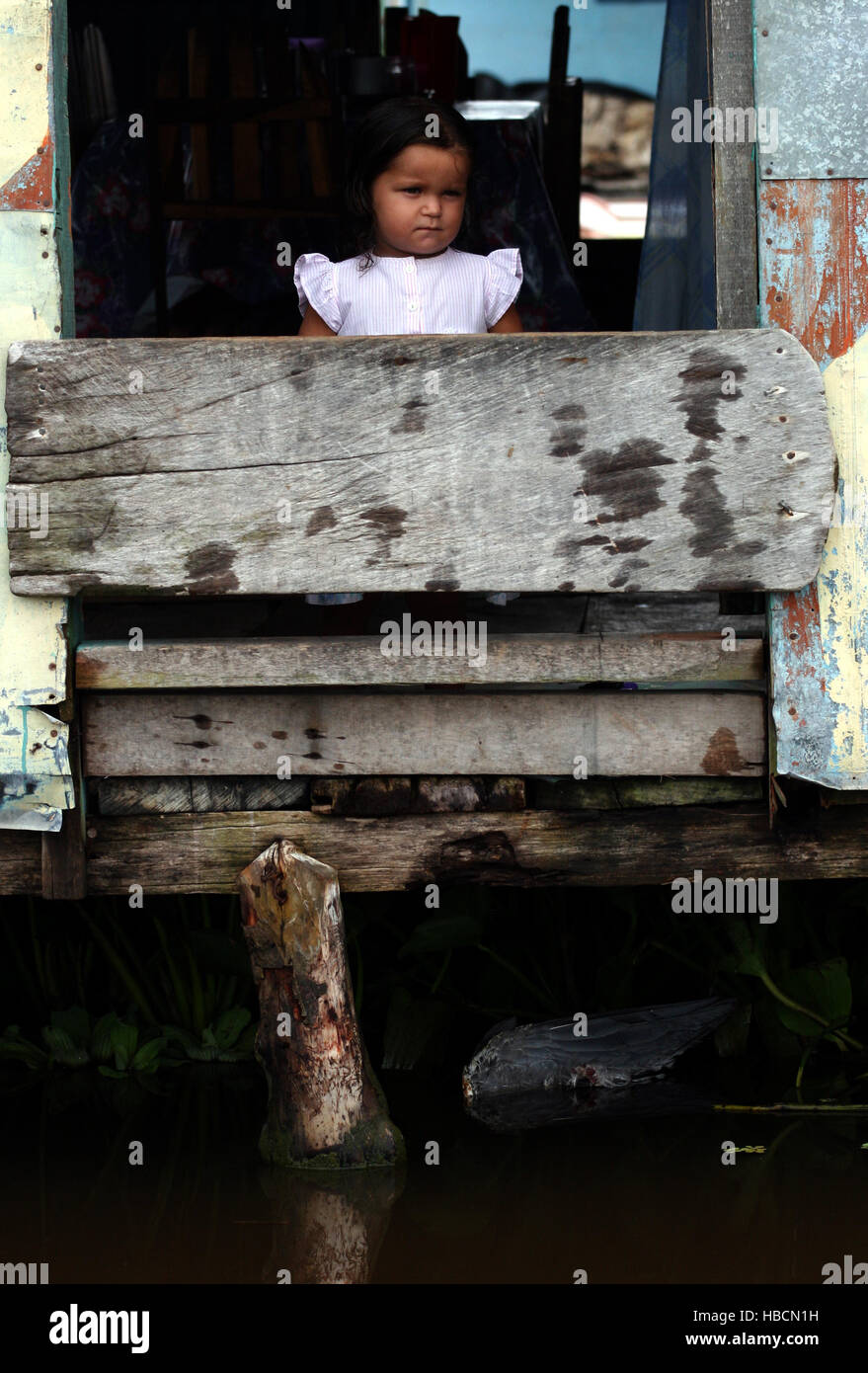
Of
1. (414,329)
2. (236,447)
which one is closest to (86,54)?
(414,329)

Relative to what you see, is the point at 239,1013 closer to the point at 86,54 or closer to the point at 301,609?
the point at 301,609

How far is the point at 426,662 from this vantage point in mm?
3316

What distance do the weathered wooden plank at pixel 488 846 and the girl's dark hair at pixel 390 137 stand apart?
1.45 metres

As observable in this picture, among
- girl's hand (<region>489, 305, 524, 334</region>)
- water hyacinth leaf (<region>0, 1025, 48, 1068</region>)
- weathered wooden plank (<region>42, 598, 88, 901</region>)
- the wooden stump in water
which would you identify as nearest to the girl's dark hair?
girl's hand (<region>489, 305, 524, 334</region>)

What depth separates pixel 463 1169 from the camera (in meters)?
3.85

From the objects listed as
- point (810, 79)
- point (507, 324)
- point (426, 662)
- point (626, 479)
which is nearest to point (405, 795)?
point (426, 662)

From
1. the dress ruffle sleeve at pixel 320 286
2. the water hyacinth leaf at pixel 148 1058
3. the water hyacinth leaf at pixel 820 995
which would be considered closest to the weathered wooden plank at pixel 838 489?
the dress ruffle sleeve at pixel 320 286

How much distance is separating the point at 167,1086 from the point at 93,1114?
10.9 inches

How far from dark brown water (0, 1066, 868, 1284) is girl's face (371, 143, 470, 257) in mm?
2348

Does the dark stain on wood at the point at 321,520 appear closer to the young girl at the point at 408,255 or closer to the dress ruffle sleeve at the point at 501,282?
the young girl at the point at 408,255

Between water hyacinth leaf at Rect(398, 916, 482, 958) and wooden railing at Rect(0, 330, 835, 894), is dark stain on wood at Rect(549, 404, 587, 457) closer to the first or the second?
wooden railing at Rect(0, 330, 835, 894)

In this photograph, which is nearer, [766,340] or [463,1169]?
[766,340]

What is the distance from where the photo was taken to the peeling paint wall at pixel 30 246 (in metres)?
3.21

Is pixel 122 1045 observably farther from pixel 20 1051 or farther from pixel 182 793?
pixel 182 793
